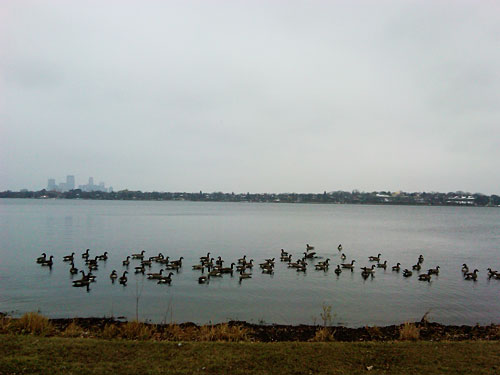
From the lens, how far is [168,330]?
43.6 feet

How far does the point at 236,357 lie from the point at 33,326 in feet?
23.2

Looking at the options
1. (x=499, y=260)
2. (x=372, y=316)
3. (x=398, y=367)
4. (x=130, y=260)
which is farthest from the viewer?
(x=499, y=260)

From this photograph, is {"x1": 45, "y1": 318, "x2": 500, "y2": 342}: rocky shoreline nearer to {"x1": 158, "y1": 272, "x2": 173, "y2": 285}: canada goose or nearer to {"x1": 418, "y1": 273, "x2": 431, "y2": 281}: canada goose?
{"x1": 158, "y1": 272, "x2": 173, "y2": 285}: canada goose

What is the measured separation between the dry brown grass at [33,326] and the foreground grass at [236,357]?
39.0 inches

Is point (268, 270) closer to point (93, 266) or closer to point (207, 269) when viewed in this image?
point (207, 269)

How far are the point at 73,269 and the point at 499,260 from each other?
39.9m

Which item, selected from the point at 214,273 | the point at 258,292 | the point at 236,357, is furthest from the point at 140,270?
the point at 236,357

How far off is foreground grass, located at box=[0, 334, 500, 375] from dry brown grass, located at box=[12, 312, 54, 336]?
0.99 m

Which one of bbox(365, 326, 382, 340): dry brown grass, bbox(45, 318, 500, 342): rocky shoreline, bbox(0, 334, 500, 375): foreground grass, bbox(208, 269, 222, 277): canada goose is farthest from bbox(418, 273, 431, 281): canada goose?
bbox(0, 334, 500, 375): foreground grass

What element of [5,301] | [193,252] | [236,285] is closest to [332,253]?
[193,252]

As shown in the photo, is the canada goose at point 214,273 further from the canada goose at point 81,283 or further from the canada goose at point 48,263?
the canada goose at point 48,263

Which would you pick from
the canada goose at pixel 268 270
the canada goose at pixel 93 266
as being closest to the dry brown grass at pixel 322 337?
the canada goose at pixel 268 270

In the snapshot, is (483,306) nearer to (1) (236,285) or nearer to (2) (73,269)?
(1) (236,285)

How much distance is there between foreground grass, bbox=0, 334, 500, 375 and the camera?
353 inches
